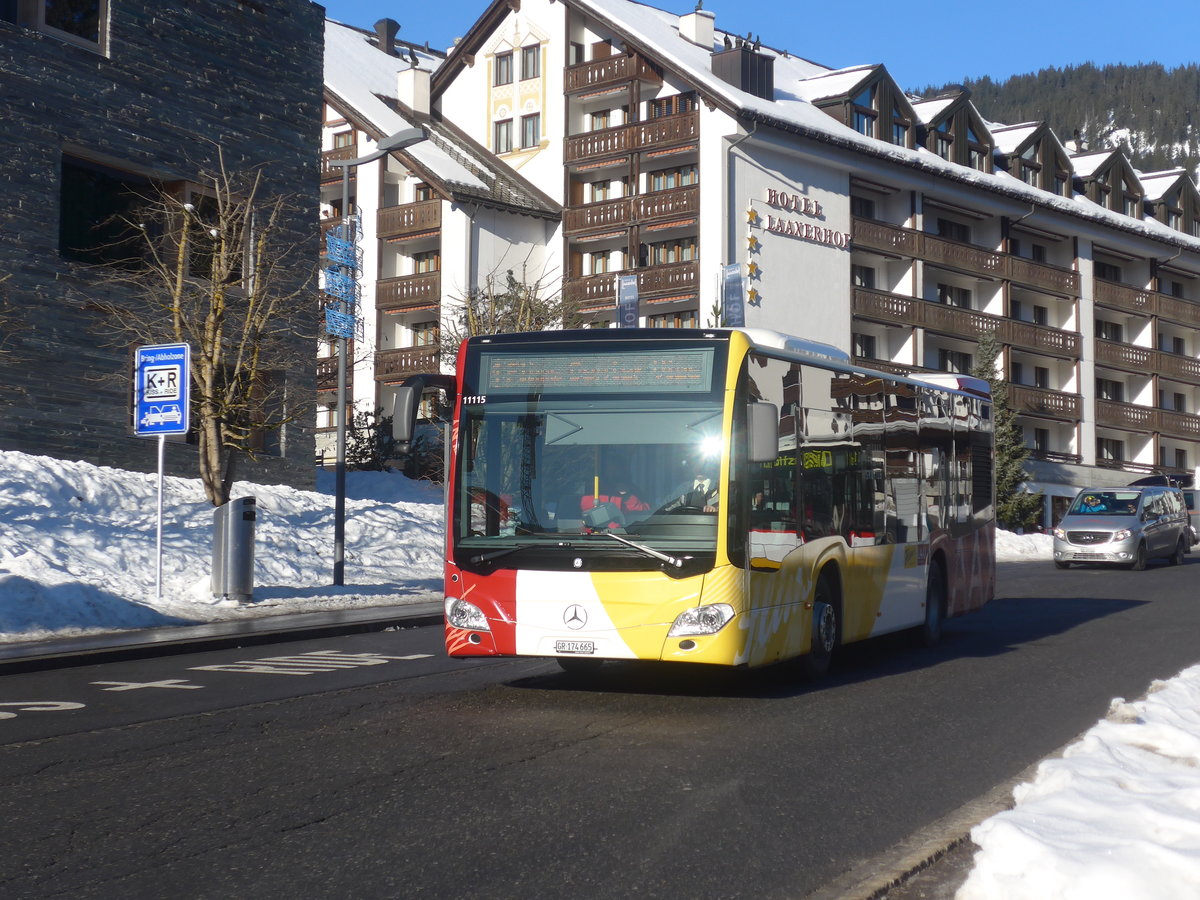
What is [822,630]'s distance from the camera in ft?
41.8

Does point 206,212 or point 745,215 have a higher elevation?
point 745,215

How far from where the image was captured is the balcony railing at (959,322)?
56.7 m

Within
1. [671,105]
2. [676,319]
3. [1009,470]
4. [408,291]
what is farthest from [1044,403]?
[408,291]

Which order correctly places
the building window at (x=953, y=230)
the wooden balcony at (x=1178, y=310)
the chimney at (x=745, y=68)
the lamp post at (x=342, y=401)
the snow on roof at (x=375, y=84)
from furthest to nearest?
the wooden balcony at (x=1178, y=310), the building window at (x=953, y=230), the snow on roof at (x=375, y=84), the chimney at (x=745, y=68), the lamp post at (x=342, y=401)

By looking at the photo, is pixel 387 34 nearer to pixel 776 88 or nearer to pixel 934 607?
pixel 776 88

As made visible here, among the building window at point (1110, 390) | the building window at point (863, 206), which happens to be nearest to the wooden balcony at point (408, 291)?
the building window at point (863, 206)

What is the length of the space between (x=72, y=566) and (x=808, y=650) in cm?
1179

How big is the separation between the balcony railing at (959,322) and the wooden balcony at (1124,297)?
3368mm

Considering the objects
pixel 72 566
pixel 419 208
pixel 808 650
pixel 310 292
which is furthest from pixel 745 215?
pixel 808 650

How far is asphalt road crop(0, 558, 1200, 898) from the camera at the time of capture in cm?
601

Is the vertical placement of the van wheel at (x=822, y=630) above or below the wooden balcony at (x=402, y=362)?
below

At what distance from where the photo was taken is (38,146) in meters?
26.8

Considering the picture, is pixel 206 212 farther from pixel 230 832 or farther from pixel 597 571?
pixel 230 832

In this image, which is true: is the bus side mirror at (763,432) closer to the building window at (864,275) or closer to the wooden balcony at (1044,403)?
the building window at (864,275)
